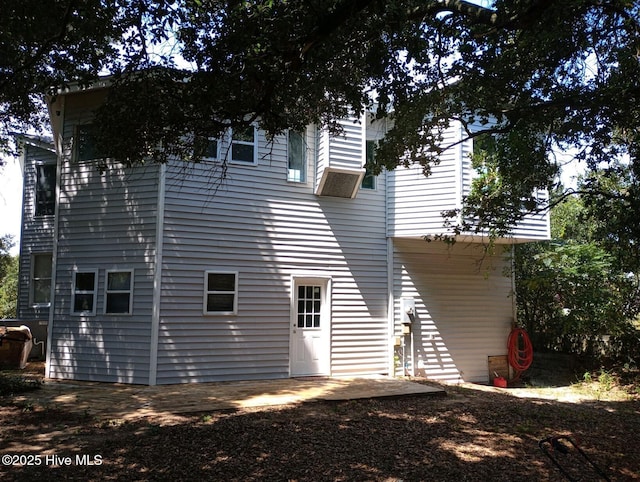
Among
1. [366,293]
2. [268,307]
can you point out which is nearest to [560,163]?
[366,293]

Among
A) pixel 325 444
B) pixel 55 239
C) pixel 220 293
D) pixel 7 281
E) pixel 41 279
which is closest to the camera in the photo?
pixel 325 444

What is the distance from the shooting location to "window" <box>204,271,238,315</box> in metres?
9.26

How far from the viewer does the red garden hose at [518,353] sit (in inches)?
445

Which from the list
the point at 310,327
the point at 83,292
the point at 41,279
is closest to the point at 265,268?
the point at 310,327

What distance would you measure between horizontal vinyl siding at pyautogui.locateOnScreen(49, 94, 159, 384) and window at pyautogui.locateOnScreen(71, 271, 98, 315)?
0.12 metres

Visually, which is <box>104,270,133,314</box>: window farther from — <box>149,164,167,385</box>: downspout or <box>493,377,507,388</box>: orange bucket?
<box>493,377,507,388</box>: orange bucket

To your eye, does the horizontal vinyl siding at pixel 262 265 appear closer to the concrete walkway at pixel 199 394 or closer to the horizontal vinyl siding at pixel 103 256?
the horizontal vinyl siding at pixel 103 256

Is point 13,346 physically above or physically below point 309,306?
below

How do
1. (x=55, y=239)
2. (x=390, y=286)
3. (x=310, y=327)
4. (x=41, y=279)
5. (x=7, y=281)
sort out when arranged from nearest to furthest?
(x=55, y=239)
(x=310, y=327)
(x=390, y=286)
(x=41, y=279)
(x=7, y=281)

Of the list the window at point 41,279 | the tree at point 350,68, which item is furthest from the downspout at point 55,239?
the window at point 41,279

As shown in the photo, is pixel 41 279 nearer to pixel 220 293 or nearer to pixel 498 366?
pixel 220 293

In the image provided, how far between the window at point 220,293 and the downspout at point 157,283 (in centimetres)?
A: 89

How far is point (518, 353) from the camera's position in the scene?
11625 mm

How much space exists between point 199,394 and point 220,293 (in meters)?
2.12
